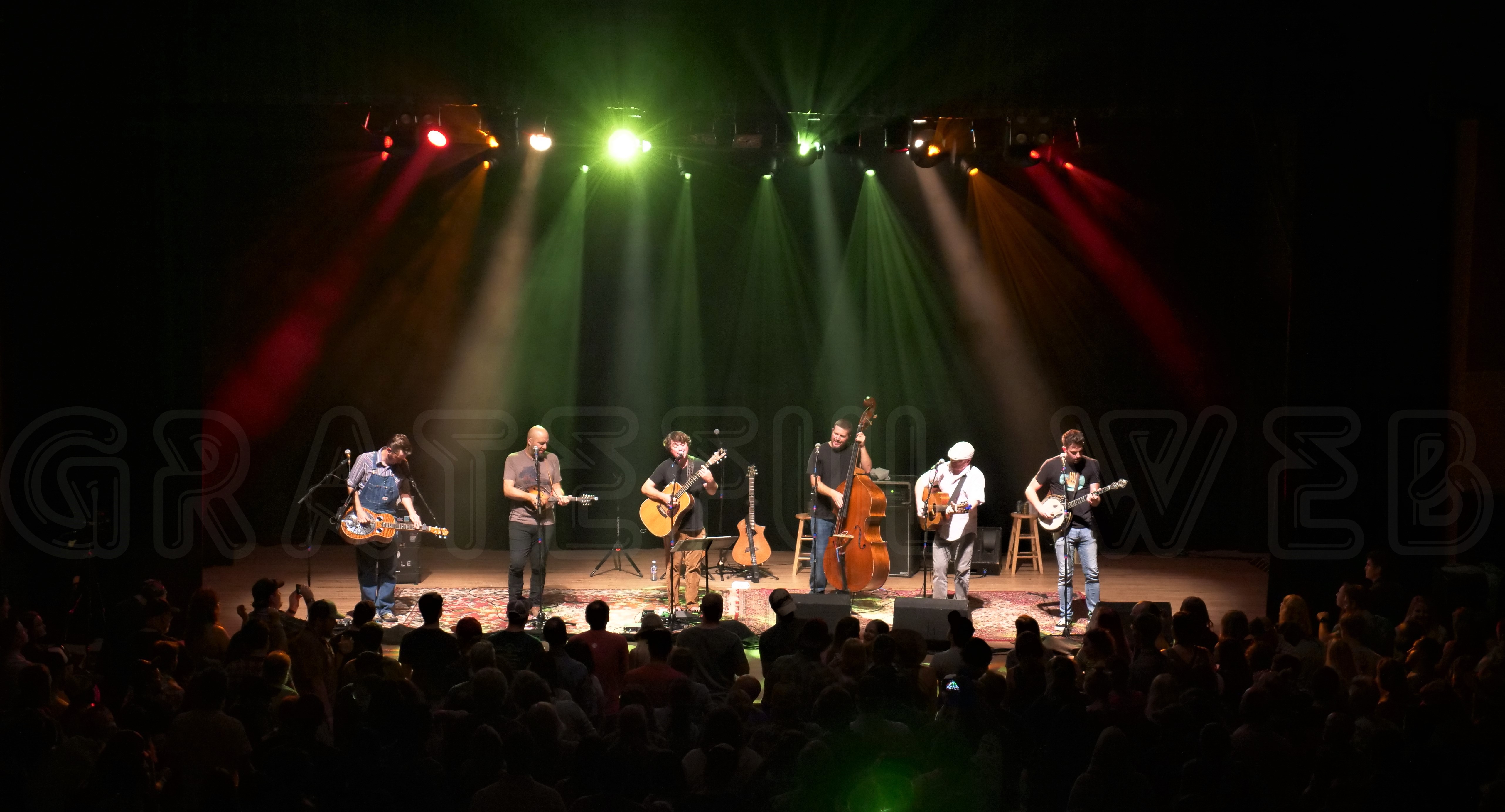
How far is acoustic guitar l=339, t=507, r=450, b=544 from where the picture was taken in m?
10.0

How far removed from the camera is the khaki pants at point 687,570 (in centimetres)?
1073

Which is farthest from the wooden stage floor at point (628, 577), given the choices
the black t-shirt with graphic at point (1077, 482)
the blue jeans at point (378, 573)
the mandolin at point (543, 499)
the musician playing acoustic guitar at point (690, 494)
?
the black t-shirt with graphic at point (1077, 482)

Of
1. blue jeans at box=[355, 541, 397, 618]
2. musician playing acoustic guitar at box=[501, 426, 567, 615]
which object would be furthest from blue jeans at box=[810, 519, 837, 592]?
blue jeans at box=[355, 541, 397, 618]

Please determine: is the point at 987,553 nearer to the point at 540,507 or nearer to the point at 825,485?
the point at 825,485

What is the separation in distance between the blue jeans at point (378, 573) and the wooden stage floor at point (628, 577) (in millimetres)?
884

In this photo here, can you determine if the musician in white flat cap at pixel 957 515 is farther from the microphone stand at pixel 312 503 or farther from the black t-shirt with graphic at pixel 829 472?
the microphone stand at pixel 312 503

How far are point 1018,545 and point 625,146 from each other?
6.44 metres

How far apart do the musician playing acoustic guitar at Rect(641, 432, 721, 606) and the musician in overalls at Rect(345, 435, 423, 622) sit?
7.22 ft

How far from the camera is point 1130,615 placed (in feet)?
28.5

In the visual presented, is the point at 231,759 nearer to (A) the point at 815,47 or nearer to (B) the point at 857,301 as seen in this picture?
(A) the point at 815,47

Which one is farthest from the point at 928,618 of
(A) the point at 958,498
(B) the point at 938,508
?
(A) the point at 958,498

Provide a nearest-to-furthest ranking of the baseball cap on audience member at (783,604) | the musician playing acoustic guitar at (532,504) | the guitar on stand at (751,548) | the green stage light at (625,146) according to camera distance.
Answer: the baseball cap on audience member at (783,604), the musician playing acoustic guitar at (532,504), the green stage light at (625,146), the guitar on stand at (751,548)

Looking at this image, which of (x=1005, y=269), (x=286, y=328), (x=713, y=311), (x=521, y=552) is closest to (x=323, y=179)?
Answer: (x=286, y=328)

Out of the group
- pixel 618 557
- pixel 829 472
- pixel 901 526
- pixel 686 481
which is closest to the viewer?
pixel 829 472
